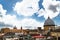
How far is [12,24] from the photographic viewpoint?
3.17 meters

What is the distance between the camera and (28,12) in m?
3.22

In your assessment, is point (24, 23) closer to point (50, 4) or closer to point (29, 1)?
point (29, 1)

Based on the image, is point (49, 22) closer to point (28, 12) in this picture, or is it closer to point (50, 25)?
point (50, 25)

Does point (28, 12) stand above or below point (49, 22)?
above

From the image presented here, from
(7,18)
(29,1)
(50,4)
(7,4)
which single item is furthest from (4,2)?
(50,4)

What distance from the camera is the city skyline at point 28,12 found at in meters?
3.17

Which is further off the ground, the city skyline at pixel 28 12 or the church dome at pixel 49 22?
the city skyline at pixel 28 12

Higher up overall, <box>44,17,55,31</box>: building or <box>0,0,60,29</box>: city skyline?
<box>0,0,60,29</box>: city skyline

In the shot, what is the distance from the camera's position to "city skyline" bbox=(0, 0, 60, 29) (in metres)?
3.17

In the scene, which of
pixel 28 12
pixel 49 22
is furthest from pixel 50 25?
pixel 28 12

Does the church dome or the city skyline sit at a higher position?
the city skyline

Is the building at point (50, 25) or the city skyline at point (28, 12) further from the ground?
the city skyline at point (28, 12)

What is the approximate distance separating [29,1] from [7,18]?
0.64m

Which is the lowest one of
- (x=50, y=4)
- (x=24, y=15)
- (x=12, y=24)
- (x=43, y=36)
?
(x=43, y=36)
